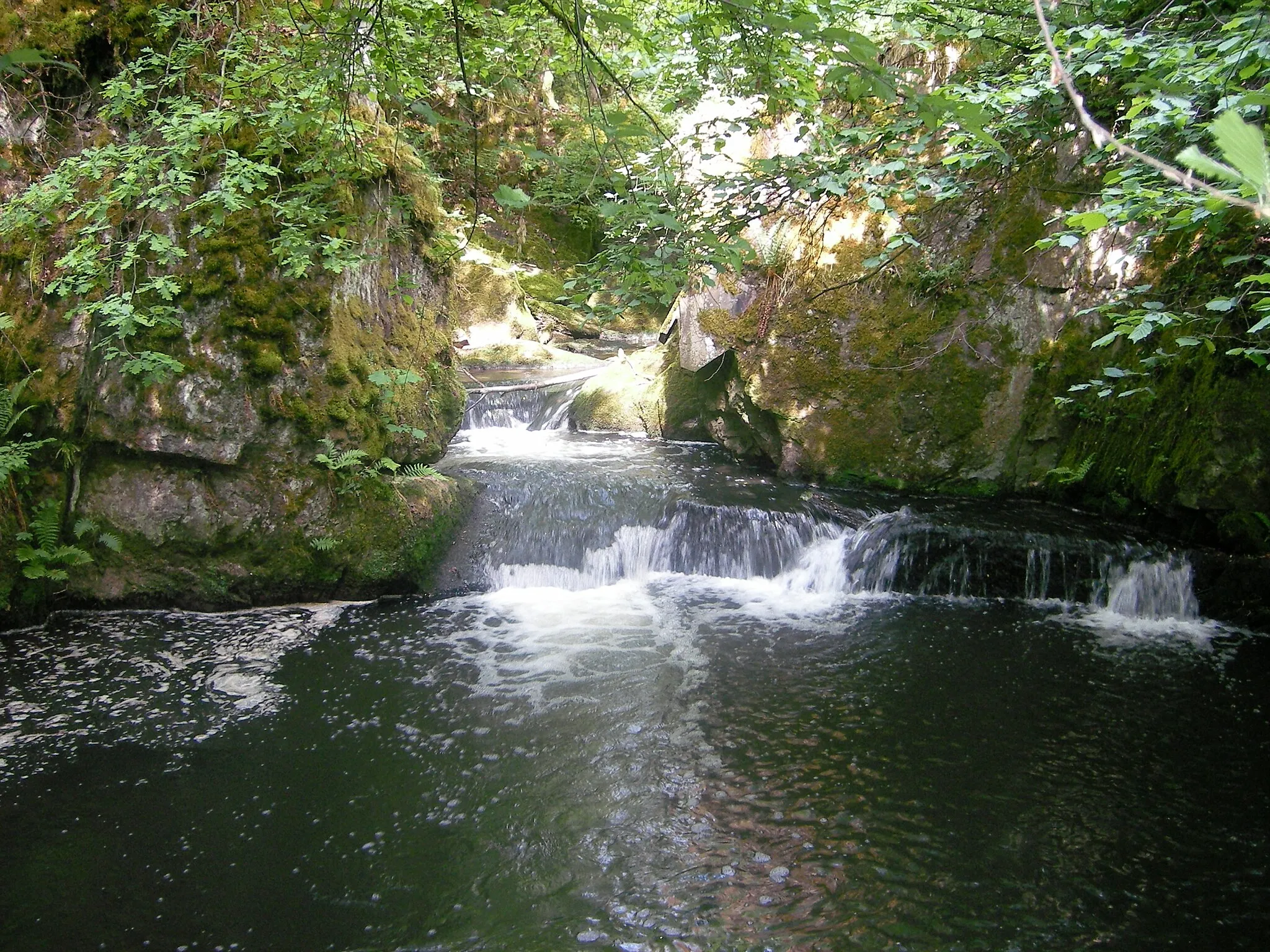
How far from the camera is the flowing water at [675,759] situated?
3.31 m

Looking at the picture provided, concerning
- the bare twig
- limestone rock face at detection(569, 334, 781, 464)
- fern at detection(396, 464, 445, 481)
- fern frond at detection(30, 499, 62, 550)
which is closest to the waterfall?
fern at detection(396, 464, 445, 481)

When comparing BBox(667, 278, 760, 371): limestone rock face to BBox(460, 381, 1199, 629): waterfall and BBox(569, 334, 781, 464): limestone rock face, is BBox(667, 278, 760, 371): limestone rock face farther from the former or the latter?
BBox(460, 381, 1199, 629): waterfall

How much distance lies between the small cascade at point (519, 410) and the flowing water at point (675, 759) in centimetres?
421

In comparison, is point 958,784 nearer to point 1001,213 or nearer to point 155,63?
point 1001,213

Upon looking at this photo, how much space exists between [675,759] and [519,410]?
7776 mm

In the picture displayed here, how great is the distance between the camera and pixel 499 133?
58.3 feet

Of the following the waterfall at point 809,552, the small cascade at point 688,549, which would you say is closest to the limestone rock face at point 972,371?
the waterfall at point 809,552

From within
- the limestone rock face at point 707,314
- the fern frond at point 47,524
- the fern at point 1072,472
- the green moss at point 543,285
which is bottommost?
the fern frond at point 47,524

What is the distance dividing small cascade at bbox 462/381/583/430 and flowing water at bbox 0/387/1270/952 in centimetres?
421

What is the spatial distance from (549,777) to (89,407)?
442 centimetres

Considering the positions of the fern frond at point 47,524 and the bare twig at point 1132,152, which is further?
the fern frond at point 47,524

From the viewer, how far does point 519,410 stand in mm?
11469

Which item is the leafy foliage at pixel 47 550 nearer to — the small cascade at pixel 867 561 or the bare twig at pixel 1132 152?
the small cascade at pixel 867 561

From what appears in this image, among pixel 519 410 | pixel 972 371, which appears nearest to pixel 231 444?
pixel 519 410
